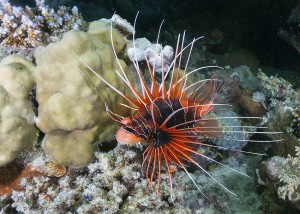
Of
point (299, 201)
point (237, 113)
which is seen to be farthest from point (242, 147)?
point (299, 201)

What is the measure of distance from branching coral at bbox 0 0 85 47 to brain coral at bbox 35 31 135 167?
11.2 inches

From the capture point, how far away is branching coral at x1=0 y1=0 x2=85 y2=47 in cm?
309

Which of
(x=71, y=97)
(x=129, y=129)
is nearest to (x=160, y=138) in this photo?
(x=129, y=129)

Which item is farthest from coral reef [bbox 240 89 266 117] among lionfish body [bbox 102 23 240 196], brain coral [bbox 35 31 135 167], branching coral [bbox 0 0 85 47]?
branching coral [bbox 0 0 85 47]

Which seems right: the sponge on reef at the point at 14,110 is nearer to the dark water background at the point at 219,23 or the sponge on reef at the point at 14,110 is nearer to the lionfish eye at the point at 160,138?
the lionfish eye at the point at 160,138

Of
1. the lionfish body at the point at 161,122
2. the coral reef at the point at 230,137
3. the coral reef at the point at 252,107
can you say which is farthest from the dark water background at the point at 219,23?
the lionfish body at the point at 161,122

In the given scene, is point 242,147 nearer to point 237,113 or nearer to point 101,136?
point 237,113

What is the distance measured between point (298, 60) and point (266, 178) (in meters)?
5.07

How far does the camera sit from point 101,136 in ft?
9.93

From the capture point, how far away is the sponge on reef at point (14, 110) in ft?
8.23

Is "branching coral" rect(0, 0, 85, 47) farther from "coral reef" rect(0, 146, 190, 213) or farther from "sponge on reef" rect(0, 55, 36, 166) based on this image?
"coral reef" rect(0, 146, 190, 213)

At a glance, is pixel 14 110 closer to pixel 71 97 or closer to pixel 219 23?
pixel 71 97

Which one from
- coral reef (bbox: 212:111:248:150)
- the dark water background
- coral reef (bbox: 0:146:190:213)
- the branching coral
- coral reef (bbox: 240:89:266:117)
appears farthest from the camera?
the dark water background

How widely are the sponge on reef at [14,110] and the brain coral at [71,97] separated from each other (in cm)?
10
